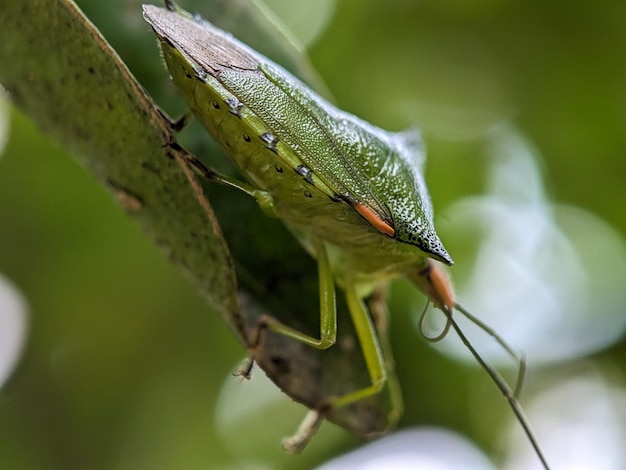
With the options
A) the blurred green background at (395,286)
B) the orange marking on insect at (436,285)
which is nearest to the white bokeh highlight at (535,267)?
the blurred green background at (395,286)

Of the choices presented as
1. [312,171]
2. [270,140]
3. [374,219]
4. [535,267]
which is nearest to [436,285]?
[374,219]

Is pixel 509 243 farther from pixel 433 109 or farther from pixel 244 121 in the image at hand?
pixel 244 121

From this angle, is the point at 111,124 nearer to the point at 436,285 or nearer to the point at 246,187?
the point at 246,187

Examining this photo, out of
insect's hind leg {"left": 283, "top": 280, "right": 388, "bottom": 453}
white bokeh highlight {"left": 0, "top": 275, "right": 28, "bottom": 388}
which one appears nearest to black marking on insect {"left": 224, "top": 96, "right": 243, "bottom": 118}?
insect's hind leg {"left": 283, "top": 280, "right": 388, "bottom": 453}

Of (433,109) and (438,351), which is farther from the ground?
(433,109)

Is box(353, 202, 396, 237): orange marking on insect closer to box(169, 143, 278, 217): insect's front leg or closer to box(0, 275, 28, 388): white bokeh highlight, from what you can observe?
box(169, 143, 278, 217): insect's front leg

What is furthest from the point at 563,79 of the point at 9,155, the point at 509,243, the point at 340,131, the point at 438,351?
the point at 9,155
